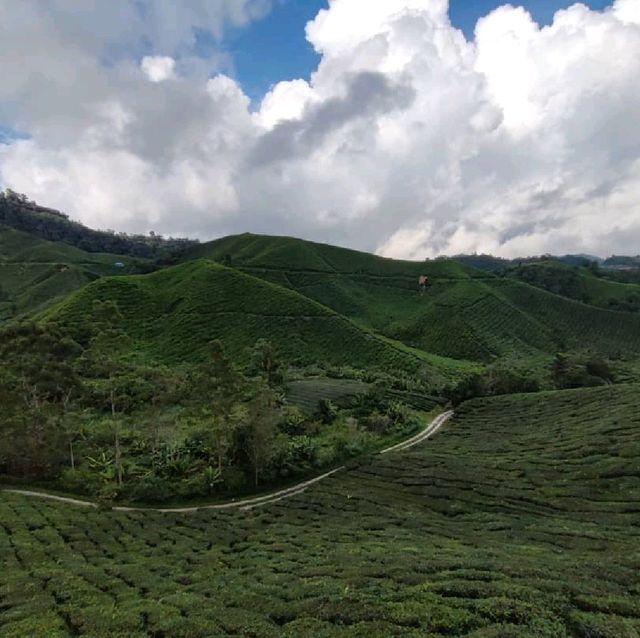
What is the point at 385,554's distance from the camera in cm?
2561

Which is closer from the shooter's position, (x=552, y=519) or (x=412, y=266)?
(x=552, y=519)

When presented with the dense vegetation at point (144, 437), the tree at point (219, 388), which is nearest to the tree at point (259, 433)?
the dense vegetation at point (144, 437)

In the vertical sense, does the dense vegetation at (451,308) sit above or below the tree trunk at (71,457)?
above

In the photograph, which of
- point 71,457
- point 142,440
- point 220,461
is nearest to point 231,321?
point 142,440

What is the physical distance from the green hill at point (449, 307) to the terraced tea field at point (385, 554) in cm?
8423

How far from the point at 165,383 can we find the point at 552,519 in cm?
4511

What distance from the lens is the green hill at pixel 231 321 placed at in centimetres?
11069

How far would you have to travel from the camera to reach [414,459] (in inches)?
2069

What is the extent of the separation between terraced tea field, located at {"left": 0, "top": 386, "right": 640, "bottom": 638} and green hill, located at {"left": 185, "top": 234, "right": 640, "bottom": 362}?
84.2 m

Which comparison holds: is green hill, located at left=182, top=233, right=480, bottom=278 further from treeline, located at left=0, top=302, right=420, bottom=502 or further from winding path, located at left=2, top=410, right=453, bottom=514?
winding path, located at left=2, top=410, right=453, bottom=514

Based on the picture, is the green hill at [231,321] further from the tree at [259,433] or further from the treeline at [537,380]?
the tree at [259,433]

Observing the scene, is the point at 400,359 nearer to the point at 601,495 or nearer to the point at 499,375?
the point at 499,375

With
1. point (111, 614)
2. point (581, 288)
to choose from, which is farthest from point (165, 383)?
point (581, 288)

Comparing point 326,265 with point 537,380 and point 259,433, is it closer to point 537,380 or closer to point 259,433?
point 537,380
